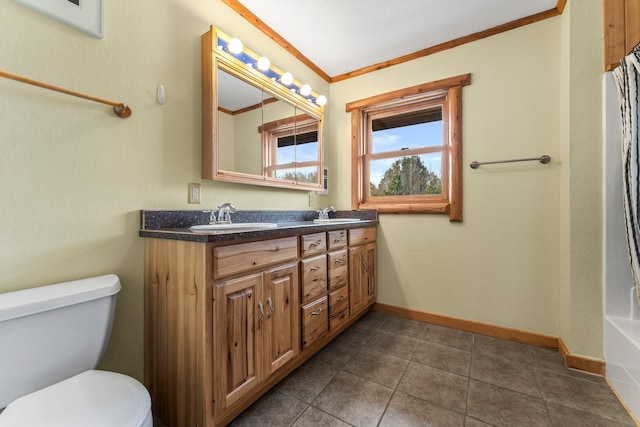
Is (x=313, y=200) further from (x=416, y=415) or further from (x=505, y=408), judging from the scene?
(x=505, y=408)

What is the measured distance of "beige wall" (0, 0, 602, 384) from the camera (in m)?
1.02

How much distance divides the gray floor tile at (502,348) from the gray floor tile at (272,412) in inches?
52.1

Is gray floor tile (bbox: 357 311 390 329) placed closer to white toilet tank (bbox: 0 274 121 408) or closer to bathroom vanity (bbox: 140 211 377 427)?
bathroom vanity (bbox: 140 211 377 427)

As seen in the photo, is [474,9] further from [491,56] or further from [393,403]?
[393,403]

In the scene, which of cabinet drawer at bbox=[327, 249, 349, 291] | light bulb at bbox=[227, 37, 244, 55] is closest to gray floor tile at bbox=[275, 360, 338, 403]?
cabinet drawer at bbox=[327, 249, 349, 291]

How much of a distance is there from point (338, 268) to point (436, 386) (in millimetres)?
884

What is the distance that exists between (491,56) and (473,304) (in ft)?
6.49

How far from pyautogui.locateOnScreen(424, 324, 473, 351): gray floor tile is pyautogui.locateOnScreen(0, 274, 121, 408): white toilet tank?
6.66 feet

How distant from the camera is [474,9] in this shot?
6.02ft

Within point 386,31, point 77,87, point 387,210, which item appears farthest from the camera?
point 387,210

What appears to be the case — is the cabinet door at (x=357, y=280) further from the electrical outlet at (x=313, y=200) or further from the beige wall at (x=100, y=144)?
the beige wall at (x=100, y=144)

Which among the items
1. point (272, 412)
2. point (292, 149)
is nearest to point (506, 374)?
point (272, 412)

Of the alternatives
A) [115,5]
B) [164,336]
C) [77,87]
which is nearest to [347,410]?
[164,336]

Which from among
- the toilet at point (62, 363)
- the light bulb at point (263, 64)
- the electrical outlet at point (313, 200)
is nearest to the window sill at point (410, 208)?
the electrical outlet at point (313, 200)
